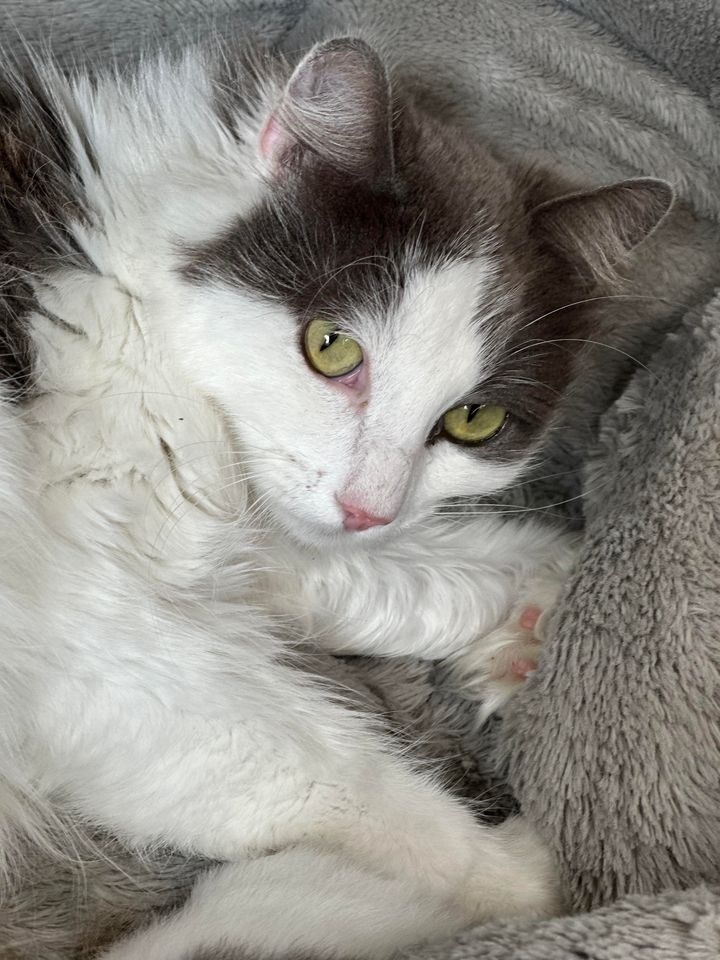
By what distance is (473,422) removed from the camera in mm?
1245

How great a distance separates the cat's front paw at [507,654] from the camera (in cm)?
141

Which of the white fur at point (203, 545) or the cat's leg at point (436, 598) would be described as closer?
the white fur at point (203, 545)

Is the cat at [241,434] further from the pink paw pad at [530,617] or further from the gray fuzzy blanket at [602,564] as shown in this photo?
the pink paw pad at [530,617]

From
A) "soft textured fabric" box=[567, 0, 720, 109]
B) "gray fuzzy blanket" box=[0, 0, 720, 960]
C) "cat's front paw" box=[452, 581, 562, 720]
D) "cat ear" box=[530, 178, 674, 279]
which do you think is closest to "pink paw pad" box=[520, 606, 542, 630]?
"cat's front paw" box=[452, 581, 562, 720]

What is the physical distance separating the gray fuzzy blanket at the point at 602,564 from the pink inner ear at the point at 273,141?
618 millimetres

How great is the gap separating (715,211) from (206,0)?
3.42 feet

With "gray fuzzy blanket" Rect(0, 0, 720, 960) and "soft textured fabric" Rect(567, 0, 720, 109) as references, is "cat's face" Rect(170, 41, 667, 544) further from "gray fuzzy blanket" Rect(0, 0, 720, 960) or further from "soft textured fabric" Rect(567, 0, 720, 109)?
"soft textured fabric" Rect(567, 0, 720, 109)

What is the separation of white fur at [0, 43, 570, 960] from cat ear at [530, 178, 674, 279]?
0.51 feet

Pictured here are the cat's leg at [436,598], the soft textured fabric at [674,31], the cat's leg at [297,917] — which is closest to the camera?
the cat's leg at [297,917]

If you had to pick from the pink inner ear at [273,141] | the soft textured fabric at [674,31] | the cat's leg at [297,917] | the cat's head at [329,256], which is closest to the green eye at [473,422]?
the cat's head at [329,256]

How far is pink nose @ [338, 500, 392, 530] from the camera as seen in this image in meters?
1.08

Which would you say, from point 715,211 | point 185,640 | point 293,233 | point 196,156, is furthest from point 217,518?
point 715,211

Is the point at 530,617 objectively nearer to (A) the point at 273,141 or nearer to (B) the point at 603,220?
(B) the point at 603,220

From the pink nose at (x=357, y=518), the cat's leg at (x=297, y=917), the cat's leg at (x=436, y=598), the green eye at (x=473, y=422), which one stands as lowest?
the cat's leg at (x=297, y=917)
